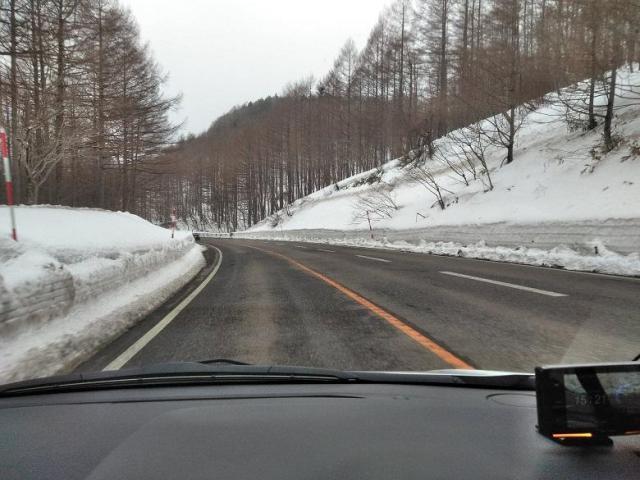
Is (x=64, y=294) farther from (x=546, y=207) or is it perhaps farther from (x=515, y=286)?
(x=546, y=207)

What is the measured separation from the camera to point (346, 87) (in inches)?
2104

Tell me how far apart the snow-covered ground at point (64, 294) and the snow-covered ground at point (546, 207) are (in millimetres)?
10198

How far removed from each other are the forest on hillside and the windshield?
0.14 meters

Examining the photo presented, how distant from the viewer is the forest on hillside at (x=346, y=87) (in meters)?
15.4

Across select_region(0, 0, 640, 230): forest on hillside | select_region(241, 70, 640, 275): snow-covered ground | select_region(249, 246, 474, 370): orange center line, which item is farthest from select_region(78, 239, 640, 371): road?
select_region(0, 0, 640, 230): forest on hillside

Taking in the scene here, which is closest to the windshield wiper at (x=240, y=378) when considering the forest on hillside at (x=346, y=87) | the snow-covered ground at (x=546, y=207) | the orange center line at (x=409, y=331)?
the orange center line at (x=409, y=331)

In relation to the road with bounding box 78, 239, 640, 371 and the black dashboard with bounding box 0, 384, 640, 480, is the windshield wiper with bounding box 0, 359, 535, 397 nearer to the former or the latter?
the black dashboard with bounding box 0, 384, 640, 480

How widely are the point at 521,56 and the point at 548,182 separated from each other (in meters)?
6.95

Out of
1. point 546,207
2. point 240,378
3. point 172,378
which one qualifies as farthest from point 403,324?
point 546,207

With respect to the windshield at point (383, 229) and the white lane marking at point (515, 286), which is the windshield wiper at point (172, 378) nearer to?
the windshield at point (383, 229)

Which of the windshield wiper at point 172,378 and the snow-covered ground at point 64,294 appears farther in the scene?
the snow-covered ground at point 64,294

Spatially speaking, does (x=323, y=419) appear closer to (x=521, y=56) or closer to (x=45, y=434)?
(x=45, y=434)

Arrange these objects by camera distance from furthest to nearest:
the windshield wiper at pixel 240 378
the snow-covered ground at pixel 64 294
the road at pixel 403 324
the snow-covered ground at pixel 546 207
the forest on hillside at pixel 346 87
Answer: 1. the forest on hillside at pixel 346 87
2. the snow-covered ground at pixel 546 207
3. the road at pixel 403 324
4. the snow-covered ground at pixel 64 294
5. the windshield wiper at pixel 240 378

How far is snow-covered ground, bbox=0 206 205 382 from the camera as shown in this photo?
428 centimetres
